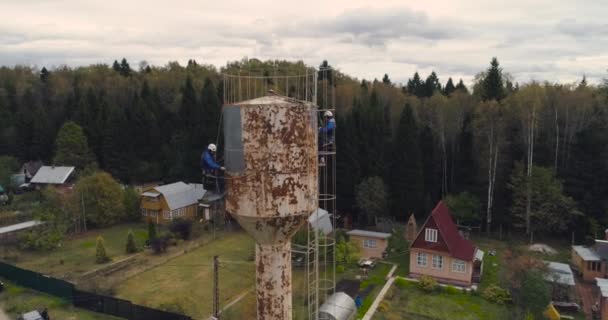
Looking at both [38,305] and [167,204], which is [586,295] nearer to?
[38,305]

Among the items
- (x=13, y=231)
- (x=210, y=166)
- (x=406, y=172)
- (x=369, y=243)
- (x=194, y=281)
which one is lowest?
(x=194, y=281)

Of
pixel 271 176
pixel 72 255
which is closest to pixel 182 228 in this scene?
pixel 72 255

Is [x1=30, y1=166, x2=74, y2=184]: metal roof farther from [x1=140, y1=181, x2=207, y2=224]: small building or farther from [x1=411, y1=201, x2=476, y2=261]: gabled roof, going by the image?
[x1=411, y1=201, x2=476, y2=261]: gabled roof

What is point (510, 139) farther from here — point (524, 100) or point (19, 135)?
point (19, 135)

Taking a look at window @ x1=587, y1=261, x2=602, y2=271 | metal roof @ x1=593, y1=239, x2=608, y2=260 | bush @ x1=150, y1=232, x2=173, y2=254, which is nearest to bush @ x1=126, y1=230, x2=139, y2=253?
bush @ x1=150, y1=232, x2=173, y2=254

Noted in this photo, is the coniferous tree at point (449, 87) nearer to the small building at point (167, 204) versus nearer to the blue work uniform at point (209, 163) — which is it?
the small building at point (167, 204)
